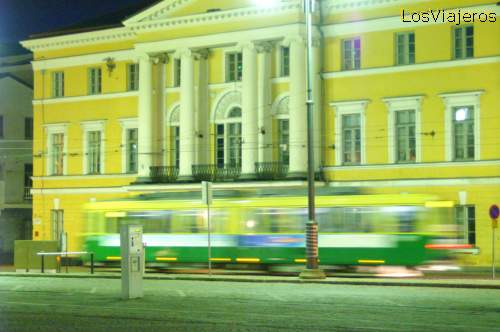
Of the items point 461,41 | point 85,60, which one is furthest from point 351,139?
point 85,60

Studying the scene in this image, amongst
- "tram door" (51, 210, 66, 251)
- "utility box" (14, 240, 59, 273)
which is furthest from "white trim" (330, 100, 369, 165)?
"tram door" (51, 210, 66, 251)

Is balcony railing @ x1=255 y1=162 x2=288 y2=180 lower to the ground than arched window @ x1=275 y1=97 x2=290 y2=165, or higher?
lower

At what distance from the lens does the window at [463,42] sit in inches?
1678

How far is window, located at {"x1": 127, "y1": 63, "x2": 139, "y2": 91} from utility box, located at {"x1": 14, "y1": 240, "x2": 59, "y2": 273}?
15075 mm

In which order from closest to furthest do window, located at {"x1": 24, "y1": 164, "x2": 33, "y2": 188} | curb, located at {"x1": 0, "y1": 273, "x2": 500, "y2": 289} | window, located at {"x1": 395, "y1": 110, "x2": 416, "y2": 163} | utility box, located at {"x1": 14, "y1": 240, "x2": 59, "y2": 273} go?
curb, located at {"x1": 0, "y1": 273, "x2": 500, "y2": 289} < utility box, located at {"x1": 14, "y1": 240, "x2": 59, "y2": 273} < window, located at {"x1": 395, "y1": 110, "x2": 416, "y2": 163} < window, located at {"x1": 24, "y1": 164, "x2": 33, "y2": 188}

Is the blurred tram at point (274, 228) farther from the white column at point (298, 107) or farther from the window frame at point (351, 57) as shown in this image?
the window frame at point (351, 57)

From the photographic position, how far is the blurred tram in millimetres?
32812

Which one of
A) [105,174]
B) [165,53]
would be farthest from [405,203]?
[105,174]

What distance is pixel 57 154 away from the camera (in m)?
55.2

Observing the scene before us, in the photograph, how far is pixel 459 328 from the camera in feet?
52.7

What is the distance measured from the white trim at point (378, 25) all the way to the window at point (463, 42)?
0.69 meters

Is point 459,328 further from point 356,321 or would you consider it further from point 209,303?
point 209,303

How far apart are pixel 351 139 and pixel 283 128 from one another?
11.7ft

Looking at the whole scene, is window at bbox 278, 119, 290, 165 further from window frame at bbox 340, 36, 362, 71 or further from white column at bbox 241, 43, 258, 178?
window frame at bbox 340, 36, 362, 71
